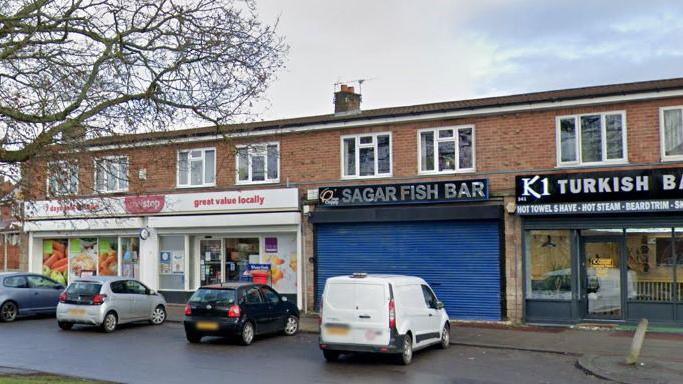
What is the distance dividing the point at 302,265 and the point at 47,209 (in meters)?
11.1

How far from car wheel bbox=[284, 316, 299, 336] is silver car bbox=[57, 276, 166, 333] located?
15.1ft

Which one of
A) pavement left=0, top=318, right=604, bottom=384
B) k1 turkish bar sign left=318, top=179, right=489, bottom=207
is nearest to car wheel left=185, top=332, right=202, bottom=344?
pavement left=0, top=318, right=604, bottom=384

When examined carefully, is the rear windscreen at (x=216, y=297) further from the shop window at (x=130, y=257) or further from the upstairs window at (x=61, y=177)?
the shop window at (x=130, y=257)

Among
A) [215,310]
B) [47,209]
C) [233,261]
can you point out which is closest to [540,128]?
[215,310]

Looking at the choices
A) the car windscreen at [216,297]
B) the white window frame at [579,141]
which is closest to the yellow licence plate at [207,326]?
the car windscreen at [216,297]

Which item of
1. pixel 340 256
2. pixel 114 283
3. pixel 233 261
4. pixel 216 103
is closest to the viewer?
pixel 216 103

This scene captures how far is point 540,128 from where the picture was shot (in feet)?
62.8

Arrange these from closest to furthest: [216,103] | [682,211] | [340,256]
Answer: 1. [216,103]
2. [682,211]
3. [340,256]

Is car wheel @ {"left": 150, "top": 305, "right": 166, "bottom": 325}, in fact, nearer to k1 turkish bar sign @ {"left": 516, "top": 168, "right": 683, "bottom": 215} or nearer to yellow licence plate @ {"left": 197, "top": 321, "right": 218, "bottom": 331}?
yellow licence plate @ {"left": 197, "top": 321, "right": 218, "bottom": 331}

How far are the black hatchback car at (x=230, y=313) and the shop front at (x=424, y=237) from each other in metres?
4.93

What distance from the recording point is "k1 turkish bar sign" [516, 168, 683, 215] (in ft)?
56.6

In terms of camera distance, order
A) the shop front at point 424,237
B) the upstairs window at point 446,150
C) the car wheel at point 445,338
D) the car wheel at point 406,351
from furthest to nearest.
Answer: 1. the upstairs window at point 446,150
2. the shop front at point 424,237
3. the car wheel at point 445,338
4. the car wheel at point 406,351

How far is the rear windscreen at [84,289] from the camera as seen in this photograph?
Result: 60.7ft

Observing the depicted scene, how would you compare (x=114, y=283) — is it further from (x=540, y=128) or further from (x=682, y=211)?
(x=682, y=211)
